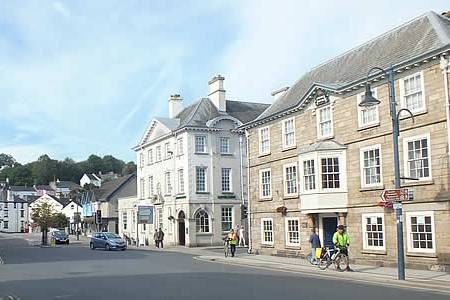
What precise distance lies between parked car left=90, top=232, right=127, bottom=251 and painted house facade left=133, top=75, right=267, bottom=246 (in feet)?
21.0

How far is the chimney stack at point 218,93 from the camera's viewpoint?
52.7 meters

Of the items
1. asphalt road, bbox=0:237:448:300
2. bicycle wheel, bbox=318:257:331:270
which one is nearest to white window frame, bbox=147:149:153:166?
asphalt road, bbox=0:237:448:300

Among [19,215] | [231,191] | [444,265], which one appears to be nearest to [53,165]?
[19,215]

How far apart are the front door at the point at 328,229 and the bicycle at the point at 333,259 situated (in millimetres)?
3935

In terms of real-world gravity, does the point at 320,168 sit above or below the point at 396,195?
above

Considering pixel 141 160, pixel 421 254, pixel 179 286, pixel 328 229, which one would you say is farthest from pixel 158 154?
pixel 179 286

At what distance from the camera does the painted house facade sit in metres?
49.7

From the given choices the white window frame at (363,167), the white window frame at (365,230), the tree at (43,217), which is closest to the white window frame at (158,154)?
the tree at (43,217)

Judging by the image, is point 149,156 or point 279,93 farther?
point 149,156

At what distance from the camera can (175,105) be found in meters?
57.2

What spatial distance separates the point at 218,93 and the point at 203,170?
7.33m

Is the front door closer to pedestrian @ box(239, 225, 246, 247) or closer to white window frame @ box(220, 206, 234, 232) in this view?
pedestrian @ box(239, 225, 246, 247)

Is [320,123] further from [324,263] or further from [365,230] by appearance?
[324,263]

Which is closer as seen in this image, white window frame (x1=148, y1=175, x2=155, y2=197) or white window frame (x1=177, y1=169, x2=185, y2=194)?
Answer: white window frame (x1=177, y1=169, x2=185, y2=194)
